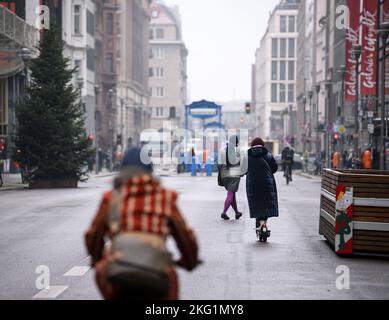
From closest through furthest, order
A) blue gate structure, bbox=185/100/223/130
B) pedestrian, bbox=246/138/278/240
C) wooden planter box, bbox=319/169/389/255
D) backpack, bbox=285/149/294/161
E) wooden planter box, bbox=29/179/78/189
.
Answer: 1. wooden planter box, bbox=319/169/389/255
2. pedestrian, bbox=246/138/278/240
3. wooden planter box, bbox=29/179/78/189
4. backpack, bbox=285/149/294/161
5. blue gate structure, bbox=185/100/223/130

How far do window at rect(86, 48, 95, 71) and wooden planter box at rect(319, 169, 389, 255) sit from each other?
238 feet

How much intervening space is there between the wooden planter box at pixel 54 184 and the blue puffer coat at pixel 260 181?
2452cm

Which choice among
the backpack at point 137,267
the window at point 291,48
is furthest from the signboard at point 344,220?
the window at point 291,48

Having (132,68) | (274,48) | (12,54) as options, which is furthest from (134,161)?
(274,48)

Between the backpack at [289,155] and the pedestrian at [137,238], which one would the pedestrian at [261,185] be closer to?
the pedestrian at [137,238]

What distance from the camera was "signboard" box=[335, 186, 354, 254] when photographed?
14148mm

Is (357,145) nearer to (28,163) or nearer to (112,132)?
(28,163)

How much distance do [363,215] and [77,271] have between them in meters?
4.02

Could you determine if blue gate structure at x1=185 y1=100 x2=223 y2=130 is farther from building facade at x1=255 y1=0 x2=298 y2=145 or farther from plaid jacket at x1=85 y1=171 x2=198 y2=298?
building facade at x1=255 y1=0 x2=298 y2=145

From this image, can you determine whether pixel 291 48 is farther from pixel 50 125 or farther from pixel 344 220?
pixel 344 220

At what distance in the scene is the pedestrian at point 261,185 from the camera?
16453 mm

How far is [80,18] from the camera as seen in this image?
3231 inches

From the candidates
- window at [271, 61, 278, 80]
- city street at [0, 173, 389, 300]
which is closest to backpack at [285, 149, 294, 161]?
city street at [0, 173, 389, 300]

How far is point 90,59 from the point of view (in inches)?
3479
